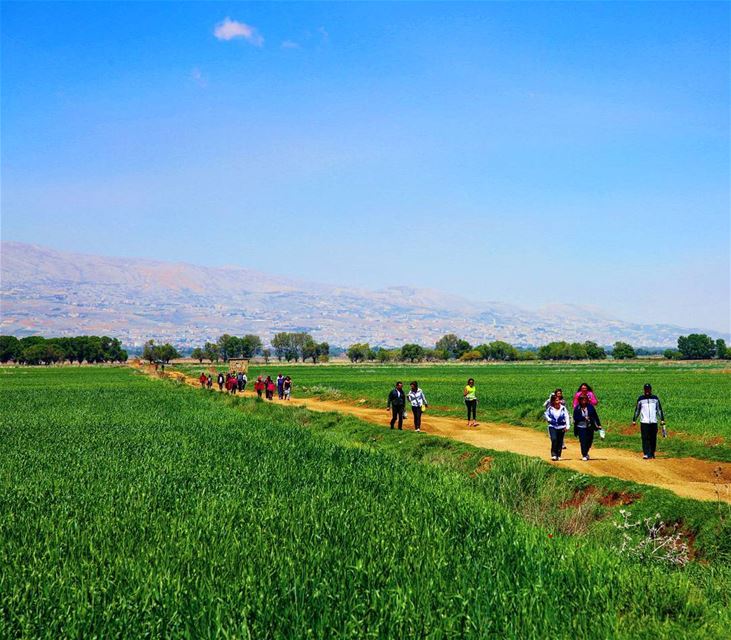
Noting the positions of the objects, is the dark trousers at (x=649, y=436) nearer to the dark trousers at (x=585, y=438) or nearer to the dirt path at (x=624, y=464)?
the dirt path at (x=624, y=464)

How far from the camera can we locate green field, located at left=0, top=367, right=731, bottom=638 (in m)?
6.87

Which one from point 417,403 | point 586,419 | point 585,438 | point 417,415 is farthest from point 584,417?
point 417,415

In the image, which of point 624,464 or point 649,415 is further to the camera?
point 649,415

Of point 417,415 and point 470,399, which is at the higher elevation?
point 470,399

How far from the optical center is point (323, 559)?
864 cm

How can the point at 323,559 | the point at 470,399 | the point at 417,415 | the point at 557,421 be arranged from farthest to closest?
the point at 470,399, the point at 417,415, the point at 557,421, the point at 323,559

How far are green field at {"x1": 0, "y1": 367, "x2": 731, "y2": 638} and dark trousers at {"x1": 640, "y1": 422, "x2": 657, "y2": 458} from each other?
5.09 m

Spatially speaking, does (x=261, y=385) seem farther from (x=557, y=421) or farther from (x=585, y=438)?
(x=557, y=421)

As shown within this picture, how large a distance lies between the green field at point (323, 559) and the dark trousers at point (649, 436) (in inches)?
200

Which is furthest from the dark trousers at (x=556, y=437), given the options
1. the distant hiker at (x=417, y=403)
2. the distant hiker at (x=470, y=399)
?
the distant hiker at (x=470, y=399)

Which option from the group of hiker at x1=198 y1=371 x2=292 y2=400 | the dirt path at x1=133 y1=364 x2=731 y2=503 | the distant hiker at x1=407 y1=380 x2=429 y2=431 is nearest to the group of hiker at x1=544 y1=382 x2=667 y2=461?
the dirt path at x1=133 y1=364 x2=731 y2=503

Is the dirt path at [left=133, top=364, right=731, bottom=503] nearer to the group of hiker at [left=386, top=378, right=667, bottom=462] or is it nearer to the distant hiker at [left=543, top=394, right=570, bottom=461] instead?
the group of hiker at [left=386, top=378, right=667, bottom=462]

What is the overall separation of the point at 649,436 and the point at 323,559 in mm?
15541

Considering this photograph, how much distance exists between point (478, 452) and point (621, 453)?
4.86 meters
